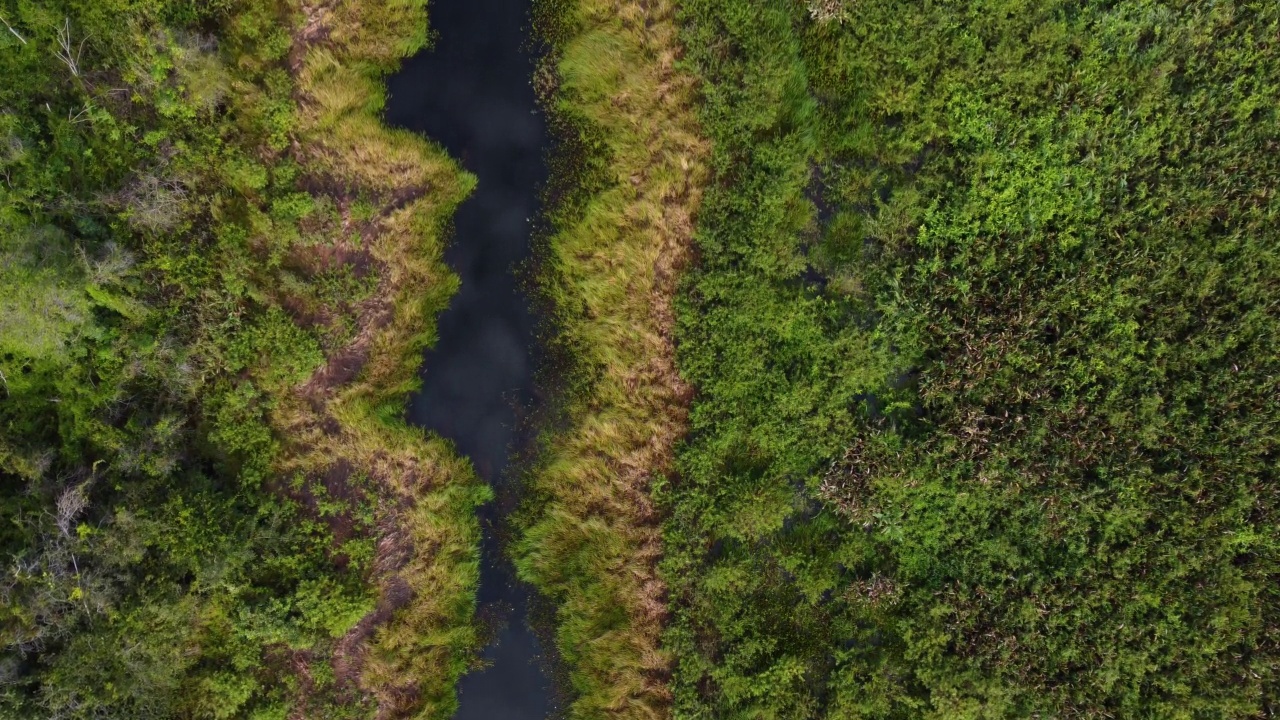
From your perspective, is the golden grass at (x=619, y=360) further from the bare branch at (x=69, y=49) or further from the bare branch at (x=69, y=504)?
the bare branch at (x=69, y=49)

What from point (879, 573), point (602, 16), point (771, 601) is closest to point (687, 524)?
point (771, 601)

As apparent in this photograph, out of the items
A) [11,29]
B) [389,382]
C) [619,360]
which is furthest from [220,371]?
[619,360]

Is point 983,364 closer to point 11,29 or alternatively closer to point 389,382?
point 389,382

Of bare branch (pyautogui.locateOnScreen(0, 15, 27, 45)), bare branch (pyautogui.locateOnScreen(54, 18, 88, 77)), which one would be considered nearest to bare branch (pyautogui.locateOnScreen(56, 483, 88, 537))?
bare branch (pyautogui.locateOnScreen(54, 18, 88, 77))

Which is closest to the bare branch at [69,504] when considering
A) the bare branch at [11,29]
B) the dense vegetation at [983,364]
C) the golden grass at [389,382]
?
the golden grass at [389,382]

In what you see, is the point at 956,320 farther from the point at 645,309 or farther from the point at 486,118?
the point at 486,118
